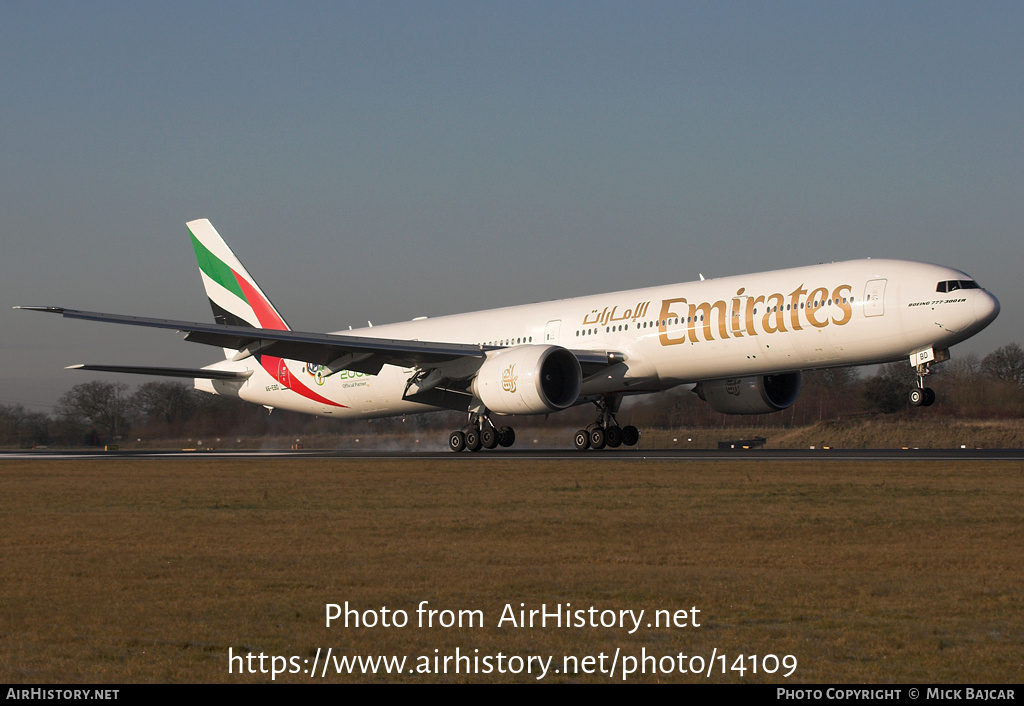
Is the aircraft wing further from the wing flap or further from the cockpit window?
Result: the cockpit window

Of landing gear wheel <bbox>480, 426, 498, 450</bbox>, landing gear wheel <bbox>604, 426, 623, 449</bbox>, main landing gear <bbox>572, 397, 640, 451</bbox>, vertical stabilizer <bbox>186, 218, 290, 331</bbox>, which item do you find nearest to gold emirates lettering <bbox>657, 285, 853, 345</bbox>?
main landing gear <bbox>572, 397, 640, 451</bbox>

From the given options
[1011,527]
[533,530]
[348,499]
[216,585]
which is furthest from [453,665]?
[348,499]

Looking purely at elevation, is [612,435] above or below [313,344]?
below

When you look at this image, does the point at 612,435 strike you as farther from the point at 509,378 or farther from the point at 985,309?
the point at 985,309

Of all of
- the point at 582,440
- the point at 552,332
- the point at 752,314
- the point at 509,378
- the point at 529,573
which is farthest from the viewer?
the point at 582,440

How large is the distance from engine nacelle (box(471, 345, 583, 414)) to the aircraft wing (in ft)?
6.47

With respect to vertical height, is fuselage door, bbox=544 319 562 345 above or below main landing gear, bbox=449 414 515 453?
above

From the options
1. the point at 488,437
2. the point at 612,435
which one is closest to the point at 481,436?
the point at 488,437

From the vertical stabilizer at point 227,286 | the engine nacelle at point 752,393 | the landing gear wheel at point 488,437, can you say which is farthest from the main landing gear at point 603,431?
the vertical stabilizer at point 227,286

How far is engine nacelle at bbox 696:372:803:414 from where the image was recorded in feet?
111

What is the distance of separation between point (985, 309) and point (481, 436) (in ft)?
49.9

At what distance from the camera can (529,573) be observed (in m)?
9.70

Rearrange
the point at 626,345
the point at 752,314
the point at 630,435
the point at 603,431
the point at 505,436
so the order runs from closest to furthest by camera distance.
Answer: the point at 752,314, the point at 626,345, the point at 505,436, the point at 603,431, the point at 630,435
